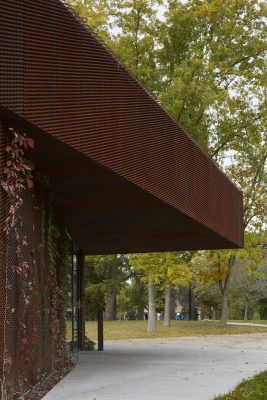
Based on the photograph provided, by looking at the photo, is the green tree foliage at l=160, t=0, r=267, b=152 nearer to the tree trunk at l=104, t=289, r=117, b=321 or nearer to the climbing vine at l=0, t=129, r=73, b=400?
the climbing vine at l=0, t=129, r=73, b=400

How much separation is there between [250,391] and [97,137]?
4107 millimetres

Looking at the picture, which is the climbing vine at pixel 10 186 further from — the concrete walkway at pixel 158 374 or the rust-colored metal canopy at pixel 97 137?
the concrete walkway at pixel 158 374

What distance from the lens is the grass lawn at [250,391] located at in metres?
8.22

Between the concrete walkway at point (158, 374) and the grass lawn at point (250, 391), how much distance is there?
0.74 ft

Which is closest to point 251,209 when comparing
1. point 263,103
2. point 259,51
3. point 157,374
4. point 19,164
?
point 263,103

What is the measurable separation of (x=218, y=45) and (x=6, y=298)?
75.0 ft

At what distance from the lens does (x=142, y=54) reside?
1099 inches

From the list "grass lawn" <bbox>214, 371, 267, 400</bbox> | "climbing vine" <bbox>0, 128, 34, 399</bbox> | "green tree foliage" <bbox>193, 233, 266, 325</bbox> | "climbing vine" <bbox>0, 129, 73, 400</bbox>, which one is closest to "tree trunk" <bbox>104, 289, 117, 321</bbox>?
"green tree foliage" <bbox>193, 233, 266, 325</bbox>

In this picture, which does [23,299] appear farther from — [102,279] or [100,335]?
[102,279]

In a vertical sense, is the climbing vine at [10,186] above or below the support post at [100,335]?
above

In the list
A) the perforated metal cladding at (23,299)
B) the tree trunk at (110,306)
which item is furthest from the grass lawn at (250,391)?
the tree trunk at (110,306)

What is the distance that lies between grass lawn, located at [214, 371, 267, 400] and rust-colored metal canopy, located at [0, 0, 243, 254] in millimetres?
3029

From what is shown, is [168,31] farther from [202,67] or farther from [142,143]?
[142,143]

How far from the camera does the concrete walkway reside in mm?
8797
